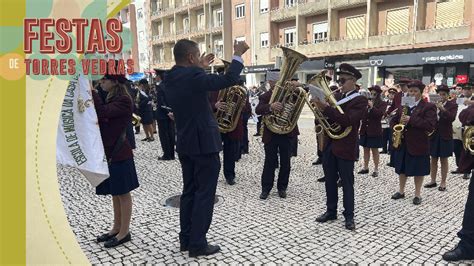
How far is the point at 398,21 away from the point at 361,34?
2.60 meters

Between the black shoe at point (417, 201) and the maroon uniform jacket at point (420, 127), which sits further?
the black shoe at point (417, 201)

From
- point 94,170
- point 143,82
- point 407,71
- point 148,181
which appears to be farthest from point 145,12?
point 94,170

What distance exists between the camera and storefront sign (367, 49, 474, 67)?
19.9 metres

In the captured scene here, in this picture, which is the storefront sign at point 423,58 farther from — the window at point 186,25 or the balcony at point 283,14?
the window at point 186,25

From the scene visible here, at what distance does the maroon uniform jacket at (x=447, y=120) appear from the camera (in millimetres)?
6134

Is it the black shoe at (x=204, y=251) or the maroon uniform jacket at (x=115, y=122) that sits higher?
the maroon uniform jacket at (x=115, y=122)

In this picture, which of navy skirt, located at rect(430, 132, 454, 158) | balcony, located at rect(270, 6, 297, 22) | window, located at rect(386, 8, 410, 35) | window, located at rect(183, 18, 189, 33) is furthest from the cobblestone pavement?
window, located at rect(183, 18, 189, 33)

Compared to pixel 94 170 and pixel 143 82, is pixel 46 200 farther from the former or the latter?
pixel 143 82

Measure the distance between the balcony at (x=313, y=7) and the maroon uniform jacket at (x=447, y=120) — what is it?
2191 cm

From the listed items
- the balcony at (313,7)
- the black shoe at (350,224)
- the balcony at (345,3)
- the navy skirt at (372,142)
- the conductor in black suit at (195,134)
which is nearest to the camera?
the conductor in black suit at (195,134)

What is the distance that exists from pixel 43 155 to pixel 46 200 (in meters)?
0.34

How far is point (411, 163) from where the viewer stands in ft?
17.3

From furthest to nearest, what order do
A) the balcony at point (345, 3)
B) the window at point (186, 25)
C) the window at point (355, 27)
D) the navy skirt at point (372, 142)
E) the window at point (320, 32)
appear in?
the window at point (186, 25), the window at point (320, 32), the window at point (355, 27), the balcony at point (345, 3), the navy skirt at point (372, 142)

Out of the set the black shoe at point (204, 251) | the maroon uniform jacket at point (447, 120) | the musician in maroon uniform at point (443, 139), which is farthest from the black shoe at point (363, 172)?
the black shoe at point (204, 251)
